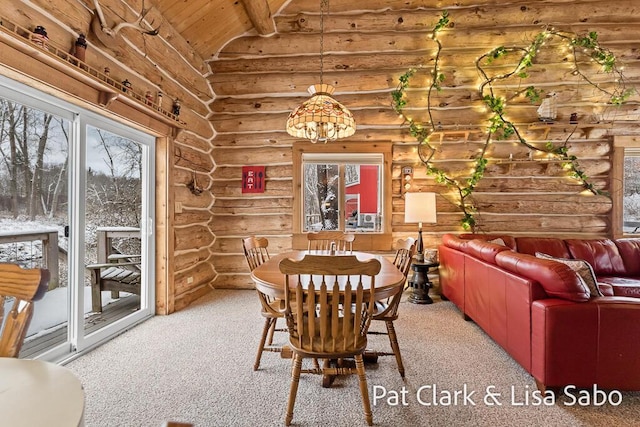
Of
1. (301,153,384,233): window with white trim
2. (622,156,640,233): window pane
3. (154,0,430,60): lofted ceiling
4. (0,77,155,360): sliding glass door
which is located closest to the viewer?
(0,77,155,360): sliding glass door

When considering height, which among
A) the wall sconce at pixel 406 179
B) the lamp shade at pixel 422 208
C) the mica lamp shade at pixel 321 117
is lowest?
the lamp shade at pixel 422 208

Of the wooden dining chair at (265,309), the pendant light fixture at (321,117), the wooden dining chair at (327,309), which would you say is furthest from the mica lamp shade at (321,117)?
the wooden dining chair at (327,309)

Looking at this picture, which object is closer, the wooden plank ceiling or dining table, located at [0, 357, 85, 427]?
dining table, located at [0, 357, 85, 427]

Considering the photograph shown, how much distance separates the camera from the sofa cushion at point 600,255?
3.75 meters

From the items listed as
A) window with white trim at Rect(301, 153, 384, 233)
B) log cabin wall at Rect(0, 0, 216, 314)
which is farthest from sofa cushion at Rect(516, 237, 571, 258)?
log cabin wall at Rect(0, 0, 216, 314)

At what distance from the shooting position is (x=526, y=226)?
181 inches

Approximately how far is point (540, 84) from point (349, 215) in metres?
3.43

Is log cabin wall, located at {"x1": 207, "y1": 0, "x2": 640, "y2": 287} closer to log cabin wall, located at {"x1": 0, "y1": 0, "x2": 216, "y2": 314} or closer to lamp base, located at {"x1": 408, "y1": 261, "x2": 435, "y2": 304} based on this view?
log cabin wall, located at {"x1": 0, "y1": 0, "x2": 216, "y2": 314}

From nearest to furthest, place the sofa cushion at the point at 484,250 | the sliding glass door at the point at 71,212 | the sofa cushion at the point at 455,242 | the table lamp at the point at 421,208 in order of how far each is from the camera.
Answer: the sliding glass door at the point at 71,212
the sofa cushion at the point at 484,250
the sofa cushion at the point at 455,242
the table lamp at the point at 421,208

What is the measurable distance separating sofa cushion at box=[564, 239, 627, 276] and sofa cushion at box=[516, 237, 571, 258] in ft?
→ 0.28

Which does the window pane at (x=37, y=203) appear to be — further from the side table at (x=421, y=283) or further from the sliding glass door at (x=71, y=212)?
the side table at (x=421, y=283)

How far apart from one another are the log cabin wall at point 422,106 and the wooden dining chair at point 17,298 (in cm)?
368

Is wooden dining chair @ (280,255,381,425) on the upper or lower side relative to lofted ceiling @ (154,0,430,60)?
lower

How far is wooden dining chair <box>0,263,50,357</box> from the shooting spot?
988mm
